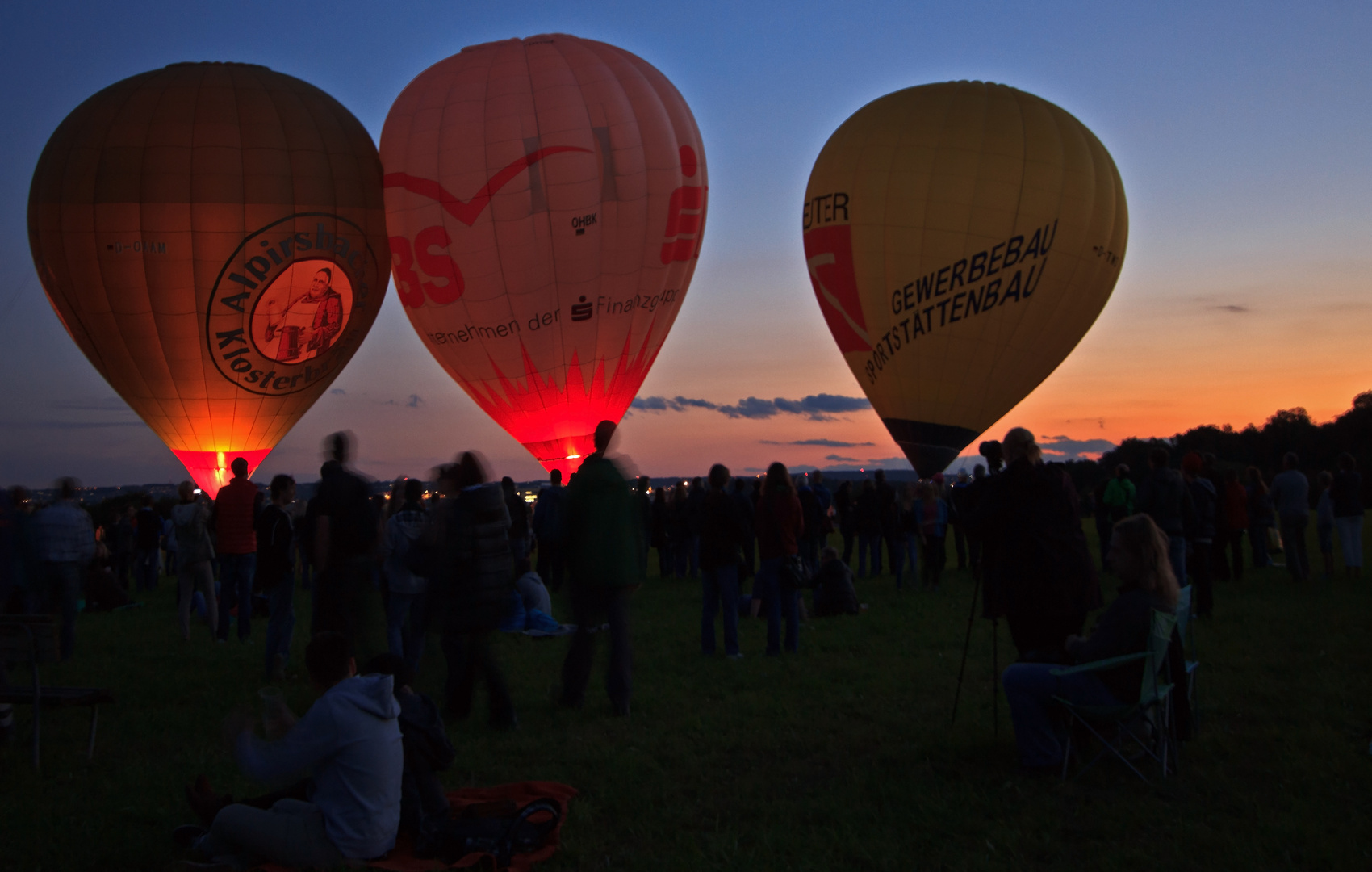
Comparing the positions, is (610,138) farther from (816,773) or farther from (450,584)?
(816,773)

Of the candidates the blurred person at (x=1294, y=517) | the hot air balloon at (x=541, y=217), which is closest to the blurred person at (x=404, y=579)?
the hot air balloon at (x=541, y=217)

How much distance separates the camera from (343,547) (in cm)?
698

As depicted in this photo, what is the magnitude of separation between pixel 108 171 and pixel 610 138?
8.15 m

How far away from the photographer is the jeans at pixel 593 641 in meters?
6.64

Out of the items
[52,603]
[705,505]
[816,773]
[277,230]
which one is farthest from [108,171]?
[816,773]

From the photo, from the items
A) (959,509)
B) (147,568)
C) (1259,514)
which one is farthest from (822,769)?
(147,568)

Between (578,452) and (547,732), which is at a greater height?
(578,452)

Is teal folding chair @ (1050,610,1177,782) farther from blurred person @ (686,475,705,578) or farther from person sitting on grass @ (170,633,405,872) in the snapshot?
blurred person @ (686,475,705,578)

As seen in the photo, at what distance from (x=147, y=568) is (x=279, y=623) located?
35.7 ft

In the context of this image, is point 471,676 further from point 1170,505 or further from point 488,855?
point 1170,505

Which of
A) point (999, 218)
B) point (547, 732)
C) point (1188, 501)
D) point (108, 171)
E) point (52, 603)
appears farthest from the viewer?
point (999, 218)

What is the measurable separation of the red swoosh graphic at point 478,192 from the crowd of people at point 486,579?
7.44 meters

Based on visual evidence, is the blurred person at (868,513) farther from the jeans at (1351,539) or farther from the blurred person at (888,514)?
the jeans at (1351,539)

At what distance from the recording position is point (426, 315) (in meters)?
18.3
